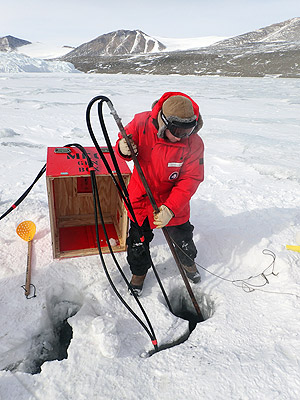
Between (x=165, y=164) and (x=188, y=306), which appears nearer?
(x=165, y=164)

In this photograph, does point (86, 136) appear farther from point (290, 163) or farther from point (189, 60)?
point (189, 60)

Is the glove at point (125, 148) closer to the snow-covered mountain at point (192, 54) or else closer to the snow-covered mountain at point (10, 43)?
the snow-covered mountain at point (192, 54)

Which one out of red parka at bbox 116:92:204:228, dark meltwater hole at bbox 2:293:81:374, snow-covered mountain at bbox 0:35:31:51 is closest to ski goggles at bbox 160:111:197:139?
red parka at bbox 116:92:204:228

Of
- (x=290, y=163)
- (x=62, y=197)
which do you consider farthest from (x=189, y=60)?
(x=62, y=197)

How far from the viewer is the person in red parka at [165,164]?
2.12 metres

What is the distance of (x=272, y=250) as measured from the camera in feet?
10.9

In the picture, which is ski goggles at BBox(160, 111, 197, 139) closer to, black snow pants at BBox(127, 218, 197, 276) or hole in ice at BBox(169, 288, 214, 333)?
black snow pants at BBox(127, 218, 197, 276)

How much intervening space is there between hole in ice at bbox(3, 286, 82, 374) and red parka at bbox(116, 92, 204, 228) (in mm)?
1213

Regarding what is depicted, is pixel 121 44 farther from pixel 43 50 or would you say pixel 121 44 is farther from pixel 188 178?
pixel 188 178

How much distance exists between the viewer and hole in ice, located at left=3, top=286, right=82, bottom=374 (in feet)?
7.57

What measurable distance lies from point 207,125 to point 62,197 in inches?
280

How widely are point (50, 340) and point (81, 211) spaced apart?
1.97m

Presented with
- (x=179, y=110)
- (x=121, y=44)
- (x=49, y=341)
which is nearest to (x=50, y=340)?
(x=49, y=341)

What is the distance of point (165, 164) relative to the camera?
95.2 inches
